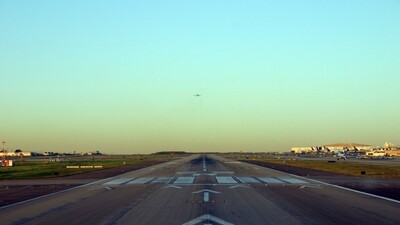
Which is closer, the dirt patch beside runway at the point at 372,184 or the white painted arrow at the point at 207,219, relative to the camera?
the white painted arrow at the point at 207,219

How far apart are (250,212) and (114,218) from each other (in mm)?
5561

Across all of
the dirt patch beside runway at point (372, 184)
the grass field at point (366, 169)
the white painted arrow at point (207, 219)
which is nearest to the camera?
the white painted arrow at point (207, 219)

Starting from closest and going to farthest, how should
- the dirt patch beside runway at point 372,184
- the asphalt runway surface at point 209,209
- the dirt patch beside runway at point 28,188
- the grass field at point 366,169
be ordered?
1. the asphalt runway surface at point 209,209
2. the dirt patch beside runway at point 28,188
3. the dirt patch beside runway at point 372,184
4. the grass field at point 366,169

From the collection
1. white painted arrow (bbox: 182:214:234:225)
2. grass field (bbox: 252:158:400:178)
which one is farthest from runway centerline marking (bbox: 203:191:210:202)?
grass field (bbox: 252:158:400:178)

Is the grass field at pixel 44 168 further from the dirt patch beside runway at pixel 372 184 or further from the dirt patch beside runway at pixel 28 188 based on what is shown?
the dirt patch beside runway at pixel 372 184

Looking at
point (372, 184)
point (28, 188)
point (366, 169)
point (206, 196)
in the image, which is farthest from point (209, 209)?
point (366, 169)

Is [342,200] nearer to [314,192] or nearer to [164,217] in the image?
[314,192]

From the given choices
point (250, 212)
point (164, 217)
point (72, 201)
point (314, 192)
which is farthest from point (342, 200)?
point (72, 201)

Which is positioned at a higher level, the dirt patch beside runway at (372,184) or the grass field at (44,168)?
the grass field at (44,168)

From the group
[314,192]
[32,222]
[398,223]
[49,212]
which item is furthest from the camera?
[314,192]

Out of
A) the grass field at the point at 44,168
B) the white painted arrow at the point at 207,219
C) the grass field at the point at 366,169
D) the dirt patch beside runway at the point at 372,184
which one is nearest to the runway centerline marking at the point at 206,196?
the white painted arrow at the point at 207,219

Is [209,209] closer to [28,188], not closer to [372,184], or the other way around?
[28,188]

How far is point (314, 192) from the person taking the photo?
97.5 ft

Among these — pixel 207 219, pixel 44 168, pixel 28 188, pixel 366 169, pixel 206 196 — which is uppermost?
pixel 44 168
